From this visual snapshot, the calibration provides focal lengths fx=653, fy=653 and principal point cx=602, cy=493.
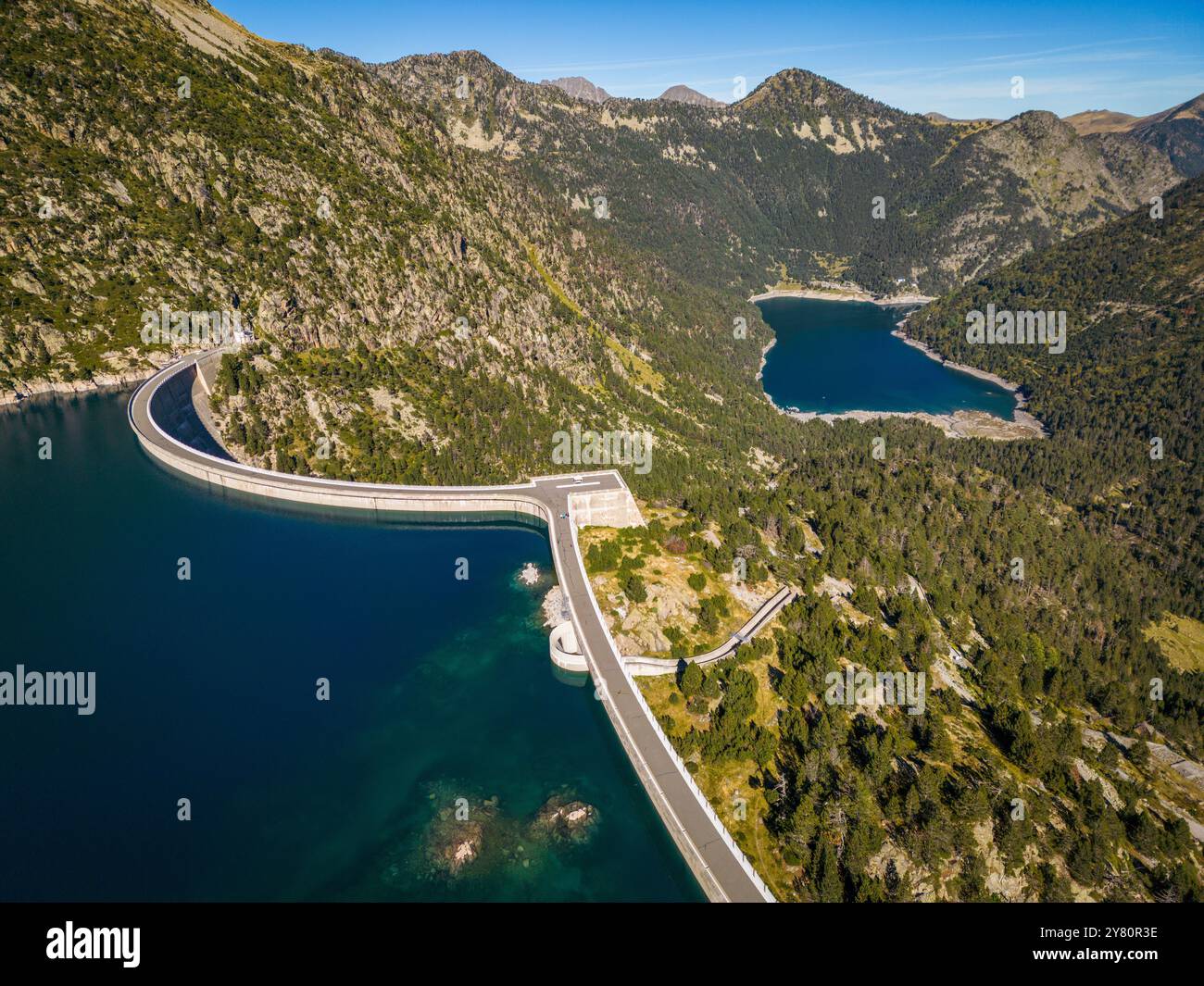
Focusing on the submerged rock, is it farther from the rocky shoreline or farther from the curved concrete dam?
the rocky shoreline

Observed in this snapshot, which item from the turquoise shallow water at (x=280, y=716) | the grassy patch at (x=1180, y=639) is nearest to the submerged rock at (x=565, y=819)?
the turquoise shallow water at (x=280, y=716)

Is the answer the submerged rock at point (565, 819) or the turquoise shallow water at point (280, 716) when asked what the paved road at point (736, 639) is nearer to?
the turquoise shallow water at point (280, 716)

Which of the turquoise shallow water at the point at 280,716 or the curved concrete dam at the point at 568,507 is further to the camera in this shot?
the curved concrete dam at the point at 568,507

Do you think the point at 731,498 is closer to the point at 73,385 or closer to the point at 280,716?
the point at 280,716

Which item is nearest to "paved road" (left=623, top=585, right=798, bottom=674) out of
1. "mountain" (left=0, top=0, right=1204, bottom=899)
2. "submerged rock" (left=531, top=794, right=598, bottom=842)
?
"mountain" (left=0, top=0, right=1204, bottom=899)

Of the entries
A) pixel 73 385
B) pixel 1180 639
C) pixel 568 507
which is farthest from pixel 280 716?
pixel 1180 639

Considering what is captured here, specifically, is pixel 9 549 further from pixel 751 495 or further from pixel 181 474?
pixel 751 495
